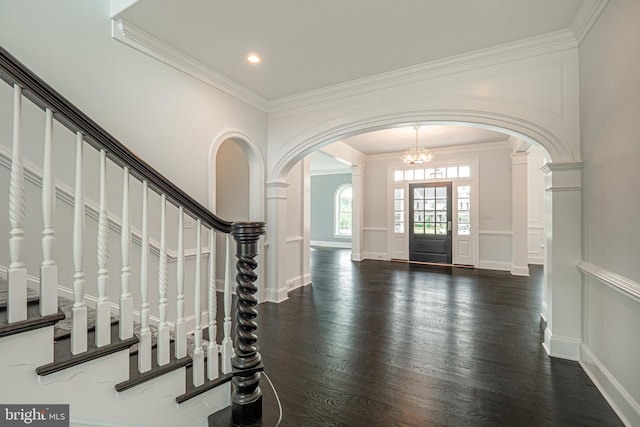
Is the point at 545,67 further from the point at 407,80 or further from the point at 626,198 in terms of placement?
the point at 626,198

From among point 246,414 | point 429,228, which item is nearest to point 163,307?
point 246,414

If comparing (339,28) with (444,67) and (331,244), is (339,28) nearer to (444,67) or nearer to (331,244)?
(444,67)

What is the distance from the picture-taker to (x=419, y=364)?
2428mm

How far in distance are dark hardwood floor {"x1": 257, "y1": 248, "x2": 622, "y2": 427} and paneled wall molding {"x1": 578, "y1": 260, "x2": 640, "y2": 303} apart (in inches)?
32.2

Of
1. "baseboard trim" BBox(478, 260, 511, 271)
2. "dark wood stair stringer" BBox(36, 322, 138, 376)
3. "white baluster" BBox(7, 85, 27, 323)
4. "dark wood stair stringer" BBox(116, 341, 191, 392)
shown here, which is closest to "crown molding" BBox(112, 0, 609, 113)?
"white baluster" BBox(7, 85, 27, 323)

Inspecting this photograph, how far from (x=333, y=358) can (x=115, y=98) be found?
9.63ft

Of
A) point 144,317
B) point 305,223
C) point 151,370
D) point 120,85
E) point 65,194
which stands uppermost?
point 120,85

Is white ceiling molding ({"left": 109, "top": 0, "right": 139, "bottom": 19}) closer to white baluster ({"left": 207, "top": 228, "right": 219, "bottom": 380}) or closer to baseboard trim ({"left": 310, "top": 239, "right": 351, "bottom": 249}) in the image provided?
white baluster ({"left": 207, "top": 228, "right": 219, "bottom": 380})

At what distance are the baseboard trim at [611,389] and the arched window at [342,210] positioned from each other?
8341mm

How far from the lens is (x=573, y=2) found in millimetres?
2172

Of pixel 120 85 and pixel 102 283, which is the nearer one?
pixel 102 283

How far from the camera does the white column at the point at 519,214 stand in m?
5.81

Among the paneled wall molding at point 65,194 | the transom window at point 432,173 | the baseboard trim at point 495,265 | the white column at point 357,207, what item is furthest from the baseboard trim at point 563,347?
the white column at point 357,207

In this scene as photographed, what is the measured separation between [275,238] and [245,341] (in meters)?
2.49
